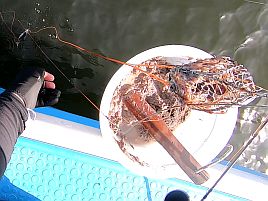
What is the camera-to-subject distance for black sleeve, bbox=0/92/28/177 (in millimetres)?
1233

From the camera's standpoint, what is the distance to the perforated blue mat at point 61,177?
1.67 metres

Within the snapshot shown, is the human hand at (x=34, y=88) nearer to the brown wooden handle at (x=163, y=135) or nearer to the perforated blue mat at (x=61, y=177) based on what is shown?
the perforated blue mat at (x=61, y=177)

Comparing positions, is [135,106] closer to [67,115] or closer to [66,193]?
[67,115]

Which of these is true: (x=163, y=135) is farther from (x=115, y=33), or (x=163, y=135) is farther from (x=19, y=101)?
(x=115, y=33)

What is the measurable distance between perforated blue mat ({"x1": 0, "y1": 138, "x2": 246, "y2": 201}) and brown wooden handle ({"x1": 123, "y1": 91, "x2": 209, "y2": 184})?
21 centimetres

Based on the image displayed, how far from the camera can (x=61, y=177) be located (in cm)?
168


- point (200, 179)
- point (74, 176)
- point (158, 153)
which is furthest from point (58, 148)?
point (200, 179)

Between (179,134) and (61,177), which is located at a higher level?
(179,134)

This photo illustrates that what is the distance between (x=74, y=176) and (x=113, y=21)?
0.69 metres

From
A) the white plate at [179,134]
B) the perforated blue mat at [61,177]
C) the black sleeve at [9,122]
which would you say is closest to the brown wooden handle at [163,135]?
the white plate at [179,134]

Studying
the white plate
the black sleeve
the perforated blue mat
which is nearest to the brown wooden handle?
the white plate

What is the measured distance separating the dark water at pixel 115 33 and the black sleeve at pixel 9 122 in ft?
2.14

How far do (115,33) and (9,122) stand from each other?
85cm

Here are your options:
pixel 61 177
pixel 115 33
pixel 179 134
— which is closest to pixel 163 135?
pixel 179 134
